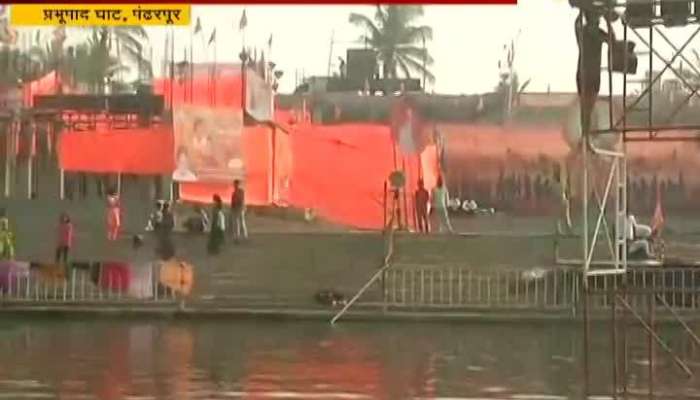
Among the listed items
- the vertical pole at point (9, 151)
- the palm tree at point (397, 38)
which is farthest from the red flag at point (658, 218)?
the vertical pole at point (9, 151)

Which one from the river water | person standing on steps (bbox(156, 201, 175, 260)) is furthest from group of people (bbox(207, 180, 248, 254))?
the river water

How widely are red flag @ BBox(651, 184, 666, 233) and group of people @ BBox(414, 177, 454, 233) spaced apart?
143 inches

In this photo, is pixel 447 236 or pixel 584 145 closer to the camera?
pixel 584 145

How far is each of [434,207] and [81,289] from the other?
6430 millimetres

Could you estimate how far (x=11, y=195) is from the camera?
26703 mm

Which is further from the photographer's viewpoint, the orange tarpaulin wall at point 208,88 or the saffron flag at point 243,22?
the saffron flag at point 243,22

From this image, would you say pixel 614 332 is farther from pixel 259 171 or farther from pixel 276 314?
pixel 259 171

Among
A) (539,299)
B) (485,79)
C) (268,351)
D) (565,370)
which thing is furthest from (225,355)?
(485,79)

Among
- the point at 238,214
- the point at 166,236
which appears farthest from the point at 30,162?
the point at 238,214

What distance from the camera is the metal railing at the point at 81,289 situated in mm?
25422

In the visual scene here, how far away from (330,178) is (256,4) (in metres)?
3.44

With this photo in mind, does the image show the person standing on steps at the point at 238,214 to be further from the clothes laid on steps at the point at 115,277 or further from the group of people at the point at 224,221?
the clothes laid on steps at the point at 115,277

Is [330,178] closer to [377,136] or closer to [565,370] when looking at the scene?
[377,136]

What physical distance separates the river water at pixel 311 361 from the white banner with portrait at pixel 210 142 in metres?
3.42
